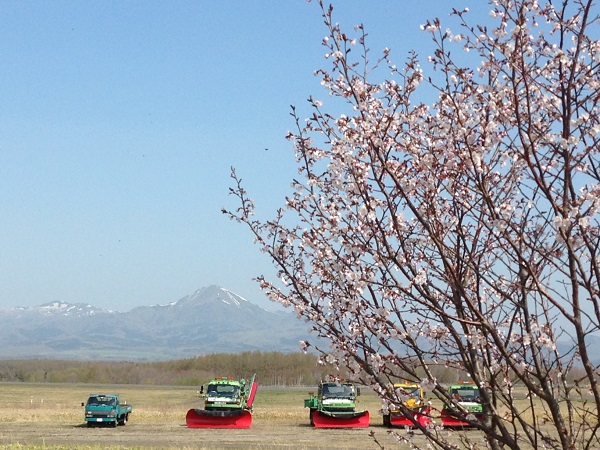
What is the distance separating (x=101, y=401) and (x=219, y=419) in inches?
240

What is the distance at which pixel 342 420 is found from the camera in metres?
35.9

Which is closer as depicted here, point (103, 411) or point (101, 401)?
point (103, 411)

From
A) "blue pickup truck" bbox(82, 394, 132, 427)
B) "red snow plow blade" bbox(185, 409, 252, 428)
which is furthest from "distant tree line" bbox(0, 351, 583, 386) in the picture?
"red snow plow blade" bbox(185, 409, 252, 428)

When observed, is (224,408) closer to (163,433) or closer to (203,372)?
(163,433)

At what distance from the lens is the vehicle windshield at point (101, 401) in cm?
3866

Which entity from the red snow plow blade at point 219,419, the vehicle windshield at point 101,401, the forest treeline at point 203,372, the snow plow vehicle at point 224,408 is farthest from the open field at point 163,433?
the forest treeline at point 203,372

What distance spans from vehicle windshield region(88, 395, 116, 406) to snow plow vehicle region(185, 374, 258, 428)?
14.2ft

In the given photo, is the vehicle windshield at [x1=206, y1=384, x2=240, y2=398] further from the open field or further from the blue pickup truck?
the blue pickup truck

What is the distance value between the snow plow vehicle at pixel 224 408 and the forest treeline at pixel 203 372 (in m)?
64.3

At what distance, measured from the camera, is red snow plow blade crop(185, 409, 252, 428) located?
36.0m

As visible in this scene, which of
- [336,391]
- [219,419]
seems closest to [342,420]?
[336,391]

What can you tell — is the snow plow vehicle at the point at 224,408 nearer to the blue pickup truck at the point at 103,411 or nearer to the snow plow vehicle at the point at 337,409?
the snow plow vehicle at the point at 337,409

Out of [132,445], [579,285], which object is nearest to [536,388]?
[579,285]

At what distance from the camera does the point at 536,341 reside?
18.2ft
